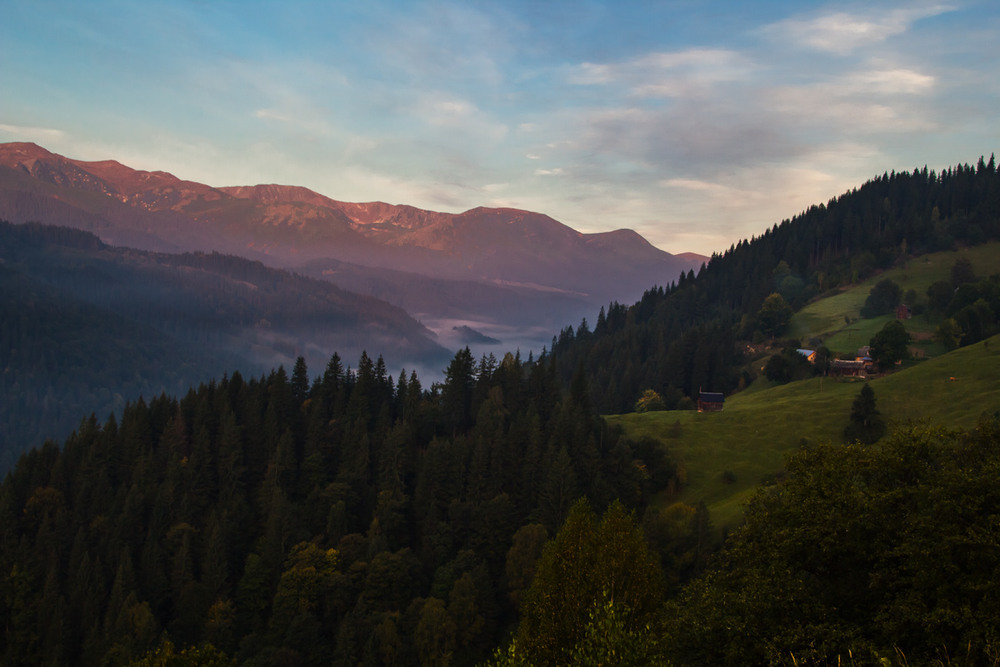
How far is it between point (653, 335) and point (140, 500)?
475 feet

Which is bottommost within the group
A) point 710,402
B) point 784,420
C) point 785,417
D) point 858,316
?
point 710,402

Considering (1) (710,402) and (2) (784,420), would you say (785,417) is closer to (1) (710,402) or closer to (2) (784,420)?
(2) (784,420)

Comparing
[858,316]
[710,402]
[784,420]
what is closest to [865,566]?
[784,420]

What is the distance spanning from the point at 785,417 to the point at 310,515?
80035mm

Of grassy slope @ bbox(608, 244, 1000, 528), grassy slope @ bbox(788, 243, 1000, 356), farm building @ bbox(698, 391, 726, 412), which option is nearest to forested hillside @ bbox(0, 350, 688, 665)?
grassy slope @ bbox(608, 244, 1000, 528)

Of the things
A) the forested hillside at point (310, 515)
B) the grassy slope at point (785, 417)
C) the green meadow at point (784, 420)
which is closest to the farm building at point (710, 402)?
the grassy slope at point (785, 417)

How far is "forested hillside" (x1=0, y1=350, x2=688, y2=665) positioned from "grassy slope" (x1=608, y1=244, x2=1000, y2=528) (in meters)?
8.20

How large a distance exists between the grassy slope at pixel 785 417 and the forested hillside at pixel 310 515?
8.20 meters

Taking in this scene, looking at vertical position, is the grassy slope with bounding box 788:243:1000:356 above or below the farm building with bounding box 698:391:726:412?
above

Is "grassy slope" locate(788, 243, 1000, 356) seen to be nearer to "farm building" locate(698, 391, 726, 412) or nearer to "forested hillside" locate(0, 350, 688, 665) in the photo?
"farm building" locate(698, 391, 726, 412)

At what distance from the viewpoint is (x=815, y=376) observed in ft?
447

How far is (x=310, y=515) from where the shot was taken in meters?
96.3

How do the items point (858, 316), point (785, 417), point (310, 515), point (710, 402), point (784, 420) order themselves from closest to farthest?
point (310, 515) → point (784, 420) → point (785, 417) → point (710, 402) → point (858, 316)

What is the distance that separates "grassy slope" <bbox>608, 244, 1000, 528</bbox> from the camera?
297 ft
